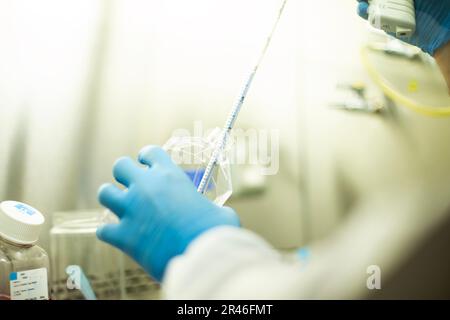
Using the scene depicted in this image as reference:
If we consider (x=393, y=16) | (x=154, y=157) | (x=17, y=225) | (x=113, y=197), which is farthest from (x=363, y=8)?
(x=17, y=225)

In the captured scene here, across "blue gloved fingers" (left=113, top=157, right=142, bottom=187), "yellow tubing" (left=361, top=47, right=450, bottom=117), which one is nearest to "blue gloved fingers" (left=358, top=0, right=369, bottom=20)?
"yellow tubing" (left=361, top=47, right=450, bottom=117)

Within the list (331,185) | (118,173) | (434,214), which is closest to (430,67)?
(331,185)

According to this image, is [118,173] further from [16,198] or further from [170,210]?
[16,198]

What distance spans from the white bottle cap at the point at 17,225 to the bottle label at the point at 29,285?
0.08 meters

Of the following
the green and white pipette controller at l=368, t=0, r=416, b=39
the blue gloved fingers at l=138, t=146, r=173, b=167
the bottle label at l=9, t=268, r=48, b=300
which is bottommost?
the bottle label at l=9, t=268, r=48, b=300

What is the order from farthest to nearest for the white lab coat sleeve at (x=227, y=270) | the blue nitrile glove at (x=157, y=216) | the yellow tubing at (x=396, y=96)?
the yellow tubing at (x=396, y=96) < the blue nitrile glove at (x=157, y=216) < the white lab coat sleeve at (x=227, y=270)

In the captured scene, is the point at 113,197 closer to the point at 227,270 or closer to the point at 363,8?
the point at 227,270

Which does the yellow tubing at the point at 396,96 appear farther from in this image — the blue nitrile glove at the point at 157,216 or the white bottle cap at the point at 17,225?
the white bottle cap at the point at 17,225

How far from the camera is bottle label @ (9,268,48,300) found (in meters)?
0.79

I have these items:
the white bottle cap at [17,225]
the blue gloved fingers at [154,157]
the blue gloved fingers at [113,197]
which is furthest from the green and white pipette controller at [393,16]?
the white bottle cap at [17,225]

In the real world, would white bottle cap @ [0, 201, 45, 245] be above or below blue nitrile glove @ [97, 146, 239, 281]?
below

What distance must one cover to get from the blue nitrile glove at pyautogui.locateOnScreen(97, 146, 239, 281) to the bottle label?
266 mm

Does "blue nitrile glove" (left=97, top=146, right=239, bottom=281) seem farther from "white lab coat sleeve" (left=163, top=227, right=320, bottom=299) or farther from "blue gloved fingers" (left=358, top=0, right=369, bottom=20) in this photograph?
"blue gloved fingers" (left=358, top=0, right=369, bottom=20)

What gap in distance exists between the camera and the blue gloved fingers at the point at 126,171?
26.5 inches
